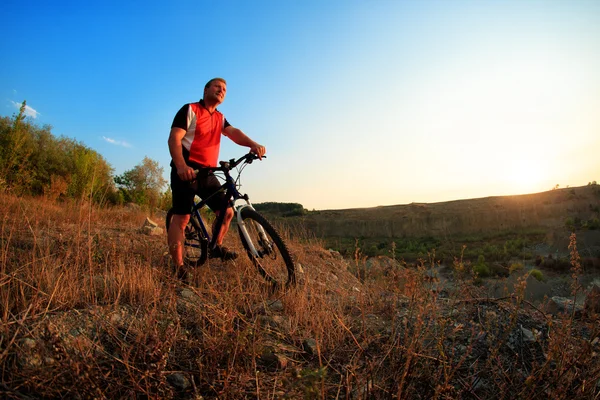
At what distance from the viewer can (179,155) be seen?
319 cm

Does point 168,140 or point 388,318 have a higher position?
point 168,140

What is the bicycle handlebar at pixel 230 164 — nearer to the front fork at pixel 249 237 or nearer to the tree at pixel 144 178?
the front fork at pixel 249 237

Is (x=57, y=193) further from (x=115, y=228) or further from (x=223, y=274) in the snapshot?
(x=223, y=274)

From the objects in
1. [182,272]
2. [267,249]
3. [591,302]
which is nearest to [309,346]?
[267,249]

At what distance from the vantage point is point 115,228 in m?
7.19

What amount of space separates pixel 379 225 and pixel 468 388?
36.2m

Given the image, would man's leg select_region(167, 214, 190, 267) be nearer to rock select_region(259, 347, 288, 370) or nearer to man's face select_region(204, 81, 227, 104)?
man's face select_region(204, 81, 227, 104)

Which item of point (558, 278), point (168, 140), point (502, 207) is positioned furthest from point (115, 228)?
point (502, 207)

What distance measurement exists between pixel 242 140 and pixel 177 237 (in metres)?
1.36

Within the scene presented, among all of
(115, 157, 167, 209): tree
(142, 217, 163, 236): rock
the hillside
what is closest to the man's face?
(142, 217, 163, 236): rock

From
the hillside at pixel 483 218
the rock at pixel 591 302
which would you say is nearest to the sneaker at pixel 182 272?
the rock at pixel 591 302

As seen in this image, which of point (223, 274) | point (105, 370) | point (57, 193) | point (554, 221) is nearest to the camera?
point (105, 370)

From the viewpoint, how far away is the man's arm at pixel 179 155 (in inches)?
122

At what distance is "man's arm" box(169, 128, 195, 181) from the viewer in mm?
3098
